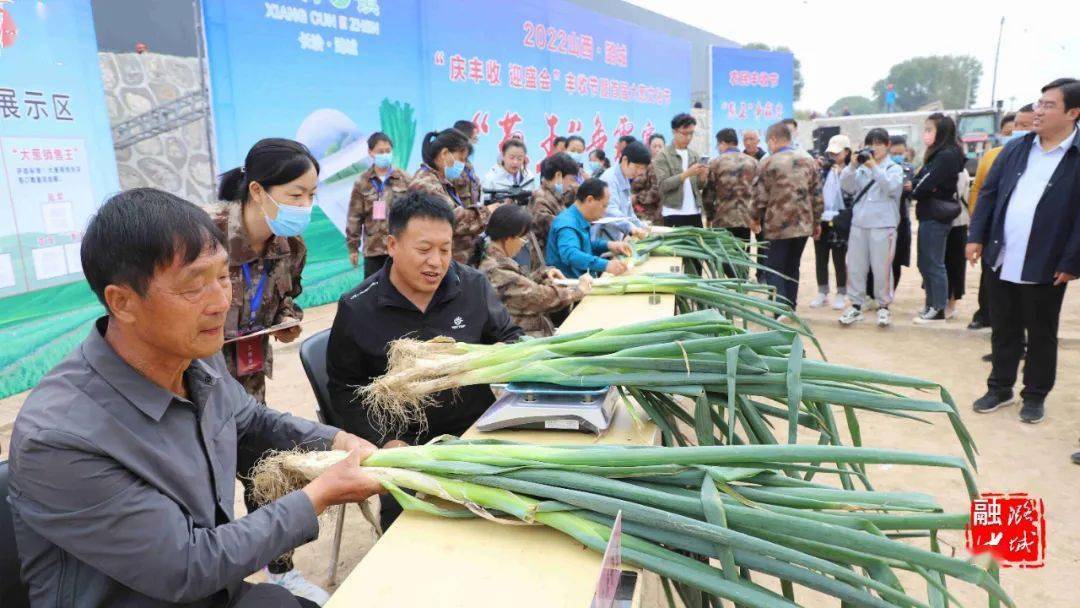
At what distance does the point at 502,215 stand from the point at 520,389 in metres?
1.64

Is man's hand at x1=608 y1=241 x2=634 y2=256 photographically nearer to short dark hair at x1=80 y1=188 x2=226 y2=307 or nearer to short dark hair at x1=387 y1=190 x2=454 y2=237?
short dark hair at x1=387 y1=190 x2=454 y2=237

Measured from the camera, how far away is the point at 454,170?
15.1 ft

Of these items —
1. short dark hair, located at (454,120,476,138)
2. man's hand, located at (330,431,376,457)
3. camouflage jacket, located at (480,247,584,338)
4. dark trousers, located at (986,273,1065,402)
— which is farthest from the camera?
short dark hair, located at (454,120,476,138)

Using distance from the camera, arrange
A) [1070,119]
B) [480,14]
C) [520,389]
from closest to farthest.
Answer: [520,389] → [1070,119] → [480,14]

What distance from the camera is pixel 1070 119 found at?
3100 millimetres

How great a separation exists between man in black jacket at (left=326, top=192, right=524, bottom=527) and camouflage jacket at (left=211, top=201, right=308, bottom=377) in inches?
A: 13.0

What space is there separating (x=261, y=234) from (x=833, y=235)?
18.1 ft

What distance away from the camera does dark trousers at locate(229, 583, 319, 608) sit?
3.89ft

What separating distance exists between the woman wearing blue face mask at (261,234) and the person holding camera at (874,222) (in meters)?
4.64

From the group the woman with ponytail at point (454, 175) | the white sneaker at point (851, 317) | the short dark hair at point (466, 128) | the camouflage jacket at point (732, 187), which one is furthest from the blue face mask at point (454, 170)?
the white sneaker at point (851, 317)

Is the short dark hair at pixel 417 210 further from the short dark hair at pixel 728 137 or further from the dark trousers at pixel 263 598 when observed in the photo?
the short dark hair at pixel 728 137

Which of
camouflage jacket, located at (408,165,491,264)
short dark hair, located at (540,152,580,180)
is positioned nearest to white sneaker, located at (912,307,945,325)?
short dark hair, located at (540,152,580,180)

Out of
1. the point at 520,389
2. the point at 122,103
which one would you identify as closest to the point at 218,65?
the point at 122,103

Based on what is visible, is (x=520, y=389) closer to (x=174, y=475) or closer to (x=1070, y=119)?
(x=174, y=475)
